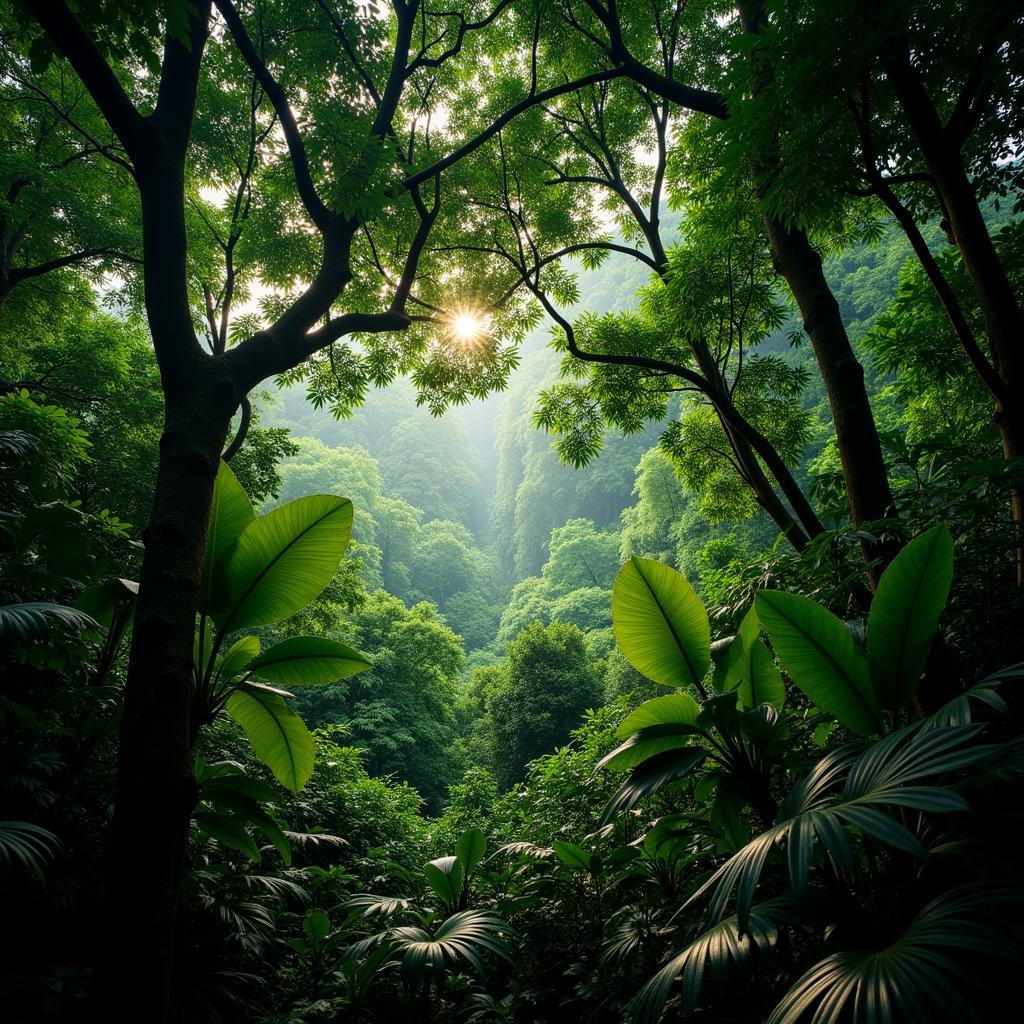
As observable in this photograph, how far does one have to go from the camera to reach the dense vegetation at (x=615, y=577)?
1.28 m

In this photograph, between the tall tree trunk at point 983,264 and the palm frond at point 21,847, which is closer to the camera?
the palm frond at point 21,847

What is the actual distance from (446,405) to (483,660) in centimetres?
2745

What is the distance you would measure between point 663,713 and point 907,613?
803mm

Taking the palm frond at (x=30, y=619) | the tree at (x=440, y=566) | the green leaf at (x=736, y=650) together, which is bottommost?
the green leaf at (x=736, y=650)

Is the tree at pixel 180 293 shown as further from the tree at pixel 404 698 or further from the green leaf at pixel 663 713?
the tree at pixel 404 698

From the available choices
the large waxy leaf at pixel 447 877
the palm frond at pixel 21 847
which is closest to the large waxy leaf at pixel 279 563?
the palm frond at pixel 21 847

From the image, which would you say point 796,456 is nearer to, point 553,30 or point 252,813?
point 553,30

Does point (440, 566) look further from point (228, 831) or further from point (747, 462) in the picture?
point (228, 831)

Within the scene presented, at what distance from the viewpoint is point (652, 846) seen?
6.08 ft

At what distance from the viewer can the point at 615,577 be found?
3275mm

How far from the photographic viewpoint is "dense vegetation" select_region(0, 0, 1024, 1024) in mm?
1278

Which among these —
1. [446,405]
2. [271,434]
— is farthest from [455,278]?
[271,434]

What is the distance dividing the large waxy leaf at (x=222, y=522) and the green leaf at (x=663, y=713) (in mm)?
1647

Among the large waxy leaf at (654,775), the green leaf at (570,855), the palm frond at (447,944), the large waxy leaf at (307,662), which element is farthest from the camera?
the green leaf at (570,855)
